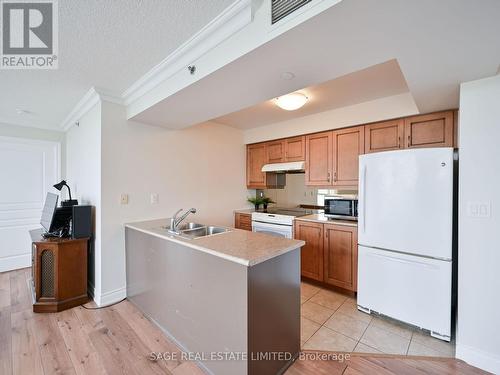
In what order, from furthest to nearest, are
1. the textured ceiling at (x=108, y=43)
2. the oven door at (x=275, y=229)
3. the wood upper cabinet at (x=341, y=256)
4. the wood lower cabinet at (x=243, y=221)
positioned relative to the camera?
the wood lower cabinet at (x=243, y=221) → the oven door at (x=275, y=229) → the wood upper cabinet at (x=341, y=256) → the textured ceiling at (x=108, y=43)

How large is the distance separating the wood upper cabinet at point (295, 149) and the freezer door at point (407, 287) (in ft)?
5.26

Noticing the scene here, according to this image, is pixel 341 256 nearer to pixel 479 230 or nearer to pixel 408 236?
pixel 408 236

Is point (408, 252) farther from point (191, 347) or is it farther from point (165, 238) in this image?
point (165, 238)

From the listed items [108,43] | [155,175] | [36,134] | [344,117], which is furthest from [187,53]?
[36,134]

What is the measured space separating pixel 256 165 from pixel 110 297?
2.82 meters

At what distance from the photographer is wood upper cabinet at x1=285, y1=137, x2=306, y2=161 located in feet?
10.9

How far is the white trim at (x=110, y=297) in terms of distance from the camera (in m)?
2.42

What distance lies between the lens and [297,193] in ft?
12.3

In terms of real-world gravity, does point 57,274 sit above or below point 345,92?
below

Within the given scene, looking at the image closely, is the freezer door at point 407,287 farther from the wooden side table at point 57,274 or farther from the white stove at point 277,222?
the wooden side table at point 57,274

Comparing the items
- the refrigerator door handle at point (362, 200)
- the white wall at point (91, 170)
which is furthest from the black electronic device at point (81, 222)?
the refrigerator door handle at point (362, 200)

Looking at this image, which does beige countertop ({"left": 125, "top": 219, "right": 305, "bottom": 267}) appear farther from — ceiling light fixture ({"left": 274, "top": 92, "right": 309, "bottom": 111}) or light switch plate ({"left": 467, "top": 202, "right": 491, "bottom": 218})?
ceiling light fixture ({"left": 274, "top": 92, "right": 309, "bottom": 111})

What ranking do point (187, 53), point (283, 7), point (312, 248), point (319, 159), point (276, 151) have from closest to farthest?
1. point (283, 7)
2. point (187, 53)
3. point (312, 248)
4. point (319, 159)
5. point (276, 151)

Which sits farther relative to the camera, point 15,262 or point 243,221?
point 243,221
